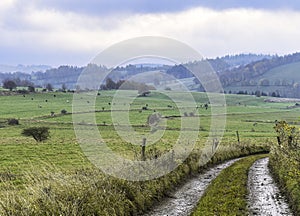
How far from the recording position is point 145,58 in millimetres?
15922

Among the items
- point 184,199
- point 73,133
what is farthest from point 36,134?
point 184,199

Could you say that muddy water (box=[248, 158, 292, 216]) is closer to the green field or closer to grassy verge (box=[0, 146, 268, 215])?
the green field

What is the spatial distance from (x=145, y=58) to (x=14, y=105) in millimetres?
105674

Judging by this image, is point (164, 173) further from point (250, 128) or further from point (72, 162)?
point (250, 128)

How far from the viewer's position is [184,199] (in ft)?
50.7

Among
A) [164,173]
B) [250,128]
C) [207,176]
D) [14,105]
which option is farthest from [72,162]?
[14,105]

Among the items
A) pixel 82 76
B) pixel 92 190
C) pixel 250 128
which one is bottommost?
pixel 250 128

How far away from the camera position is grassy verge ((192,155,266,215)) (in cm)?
1291

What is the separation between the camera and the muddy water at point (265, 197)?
43.0ft

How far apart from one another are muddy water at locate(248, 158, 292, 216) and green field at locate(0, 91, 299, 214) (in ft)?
11.4

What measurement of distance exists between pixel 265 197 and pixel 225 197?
187 centimetres

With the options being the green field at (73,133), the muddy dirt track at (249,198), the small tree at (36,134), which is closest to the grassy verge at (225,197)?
the muddy dirt track at (249,198)

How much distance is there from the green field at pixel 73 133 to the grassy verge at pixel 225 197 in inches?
78.9

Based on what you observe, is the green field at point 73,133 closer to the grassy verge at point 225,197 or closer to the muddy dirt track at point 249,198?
the muddy dirt track at point 249,198
